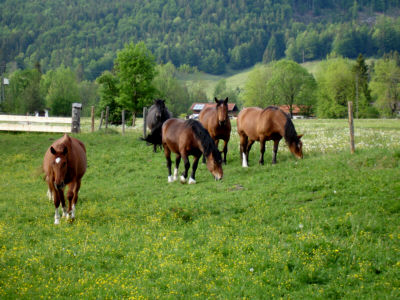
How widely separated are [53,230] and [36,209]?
2641mm

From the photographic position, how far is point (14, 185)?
1612cm

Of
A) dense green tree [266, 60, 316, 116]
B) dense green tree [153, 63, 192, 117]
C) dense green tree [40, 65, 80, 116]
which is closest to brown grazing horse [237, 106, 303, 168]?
dense green tree [266, 60, 316, 116]

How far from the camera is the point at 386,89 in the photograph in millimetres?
80625

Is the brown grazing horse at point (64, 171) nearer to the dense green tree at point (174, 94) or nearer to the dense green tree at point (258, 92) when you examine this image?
the dense green tree at point (258, 92)

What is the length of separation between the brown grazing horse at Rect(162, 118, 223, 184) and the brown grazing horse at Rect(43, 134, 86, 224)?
4.06 meters

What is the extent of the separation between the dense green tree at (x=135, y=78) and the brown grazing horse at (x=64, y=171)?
3597 cm

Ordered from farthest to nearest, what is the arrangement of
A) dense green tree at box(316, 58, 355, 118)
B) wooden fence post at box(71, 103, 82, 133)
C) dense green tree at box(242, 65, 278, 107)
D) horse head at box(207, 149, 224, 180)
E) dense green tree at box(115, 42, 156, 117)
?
dense green tree at box(242, 65, 278, 107)
dense green tree at box(316, 58, 355, 118)
dense green tree at box(115, 42, 156, 117)
wooden fence post at box(71, 103, 82, 133)
horse head at box(207, 149, 224, 180)

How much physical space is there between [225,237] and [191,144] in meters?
6.25

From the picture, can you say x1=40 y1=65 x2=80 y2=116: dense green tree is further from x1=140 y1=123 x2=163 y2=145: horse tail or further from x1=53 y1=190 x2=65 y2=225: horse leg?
x1=53 y1=190 x2=65 y2=225: horse leg

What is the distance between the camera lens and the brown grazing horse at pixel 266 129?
15.6 metres

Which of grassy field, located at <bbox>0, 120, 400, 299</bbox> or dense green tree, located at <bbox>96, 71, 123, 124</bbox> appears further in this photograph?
dense green tree, located at <bbox>96, 71, 123, 124</bbox>

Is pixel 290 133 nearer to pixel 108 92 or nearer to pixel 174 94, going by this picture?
pixel 108 92

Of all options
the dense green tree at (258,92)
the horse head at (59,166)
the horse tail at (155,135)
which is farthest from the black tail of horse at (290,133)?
the dense green tree at (258,92)

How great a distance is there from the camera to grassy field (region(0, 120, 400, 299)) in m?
6.09
